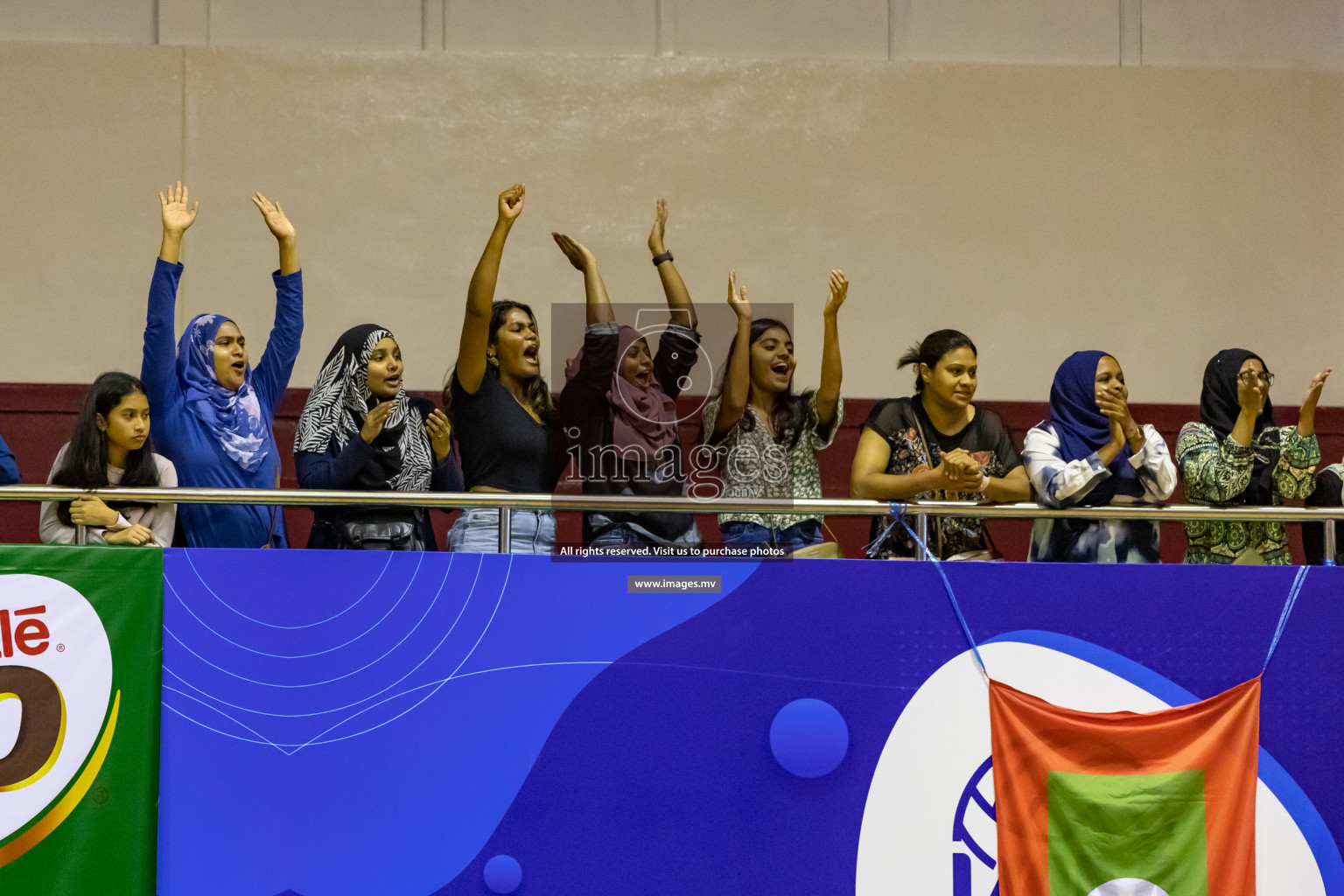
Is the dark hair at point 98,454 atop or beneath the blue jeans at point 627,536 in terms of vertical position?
atop

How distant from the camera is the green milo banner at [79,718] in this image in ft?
9.59

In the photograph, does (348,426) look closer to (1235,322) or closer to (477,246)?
(477,246)

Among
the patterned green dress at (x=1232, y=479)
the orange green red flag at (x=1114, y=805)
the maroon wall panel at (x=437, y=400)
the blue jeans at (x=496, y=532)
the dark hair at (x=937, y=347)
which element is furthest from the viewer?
the maroon wall panel at (x=437, y=400)

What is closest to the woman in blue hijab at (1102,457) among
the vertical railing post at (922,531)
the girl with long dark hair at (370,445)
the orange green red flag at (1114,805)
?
the vertical railing post at (922,531)

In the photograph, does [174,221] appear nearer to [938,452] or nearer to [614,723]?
[614,723]

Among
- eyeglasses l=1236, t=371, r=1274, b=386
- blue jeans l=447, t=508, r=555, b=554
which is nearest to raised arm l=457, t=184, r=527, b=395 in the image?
blue jeans l=447, t=508, r=555, b=554

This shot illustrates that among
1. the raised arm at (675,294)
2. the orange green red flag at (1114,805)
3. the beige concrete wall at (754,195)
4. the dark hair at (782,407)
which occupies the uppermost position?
the beige concrete wall at (754,195)

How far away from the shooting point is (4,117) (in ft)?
18.5

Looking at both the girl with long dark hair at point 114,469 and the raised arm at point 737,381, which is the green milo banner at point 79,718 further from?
the raised arm at point 737,381

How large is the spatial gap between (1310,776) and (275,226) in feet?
10.9

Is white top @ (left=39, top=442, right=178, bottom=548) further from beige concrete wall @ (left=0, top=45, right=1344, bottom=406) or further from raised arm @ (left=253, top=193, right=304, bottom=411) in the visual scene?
beige concrete wall @ (left=0, top=45, right=1344, bottom=406)

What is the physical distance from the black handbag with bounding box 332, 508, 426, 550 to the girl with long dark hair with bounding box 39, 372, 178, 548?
46 cm

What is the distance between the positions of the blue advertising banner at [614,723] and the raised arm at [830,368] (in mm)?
600

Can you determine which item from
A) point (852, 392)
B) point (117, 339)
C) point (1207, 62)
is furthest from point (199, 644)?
point (1207, 62)
